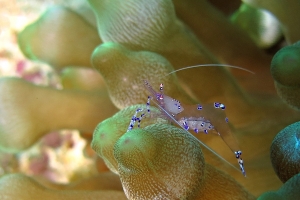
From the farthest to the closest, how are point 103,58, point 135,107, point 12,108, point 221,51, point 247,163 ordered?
point 221,51, point 12,108, point 247,163, point 103,58, point 135,107

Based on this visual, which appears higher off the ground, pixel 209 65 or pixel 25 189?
pixel 209 65

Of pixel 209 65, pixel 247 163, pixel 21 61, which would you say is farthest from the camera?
pixel 21 61

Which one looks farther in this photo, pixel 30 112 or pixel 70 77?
Answer: pixel 70 77

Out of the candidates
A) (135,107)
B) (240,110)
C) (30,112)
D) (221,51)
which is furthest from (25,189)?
(221,51)

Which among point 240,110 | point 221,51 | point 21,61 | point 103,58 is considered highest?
point 103,58

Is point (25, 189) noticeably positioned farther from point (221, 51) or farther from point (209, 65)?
point (221, 51)
